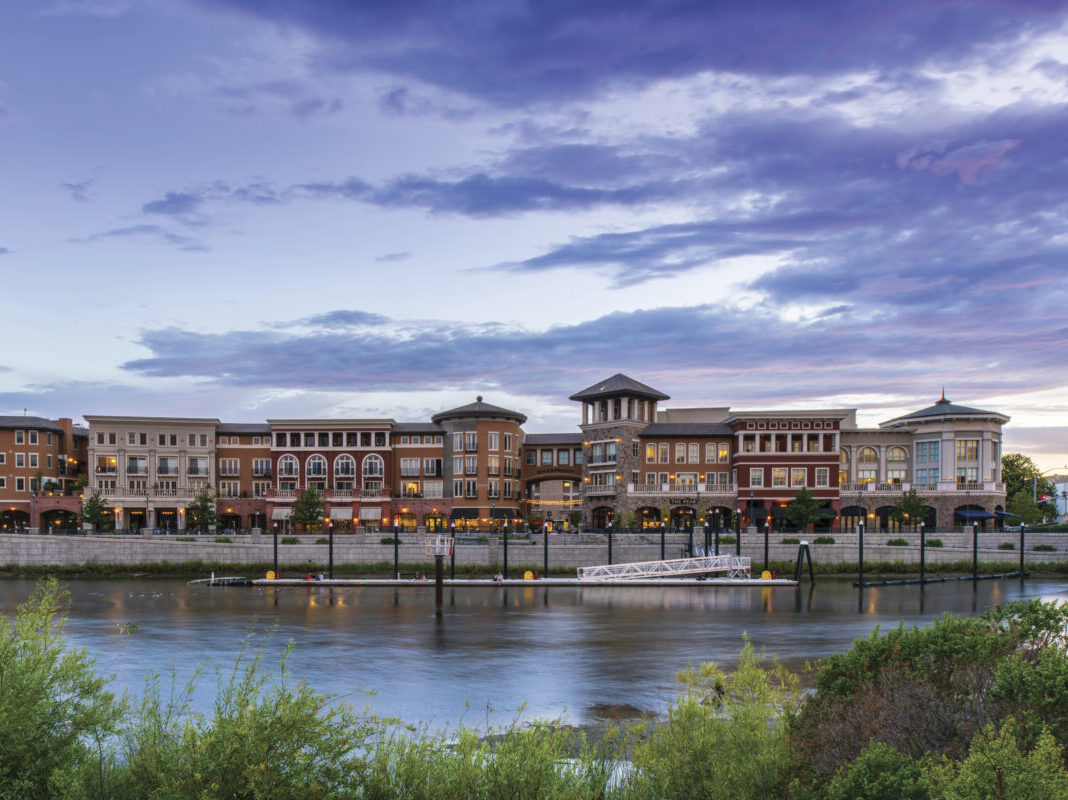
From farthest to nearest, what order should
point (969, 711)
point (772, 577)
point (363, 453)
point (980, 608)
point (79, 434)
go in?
point (79, 434)
point (363, 453)
point (772, 577)
point (980, 608)
point (969, 711)

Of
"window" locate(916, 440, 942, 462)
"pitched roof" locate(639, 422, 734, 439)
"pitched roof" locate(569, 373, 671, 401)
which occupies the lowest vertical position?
"window" locate(916, 440, 942, 462)

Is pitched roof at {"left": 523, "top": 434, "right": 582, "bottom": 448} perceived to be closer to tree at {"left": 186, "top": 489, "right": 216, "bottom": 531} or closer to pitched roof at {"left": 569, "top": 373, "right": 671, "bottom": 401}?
pitched roof at {"left": 569, "top": 373, "right": 671, "bottom": 401}

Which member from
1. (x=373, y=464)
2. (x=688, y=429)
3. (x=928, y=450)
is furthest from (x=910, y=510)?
(x=373, y=464)

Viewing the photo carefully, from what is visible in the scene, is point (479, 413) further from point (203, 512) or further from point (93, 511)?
point (93, 511)

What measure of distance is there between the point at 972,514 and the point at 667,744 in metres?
86.3

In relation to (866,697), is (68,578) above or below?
below

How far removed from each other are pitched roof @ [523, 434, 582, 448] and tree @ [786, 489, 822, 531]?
27.4 meters

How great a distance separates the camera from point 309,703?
38.8ft

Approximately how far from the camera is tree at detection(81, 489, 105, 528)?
→ 3642 inches

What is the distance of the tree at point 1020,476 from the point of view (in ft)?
498

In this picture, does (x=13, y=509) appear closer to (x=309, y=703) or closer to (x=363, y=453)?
(x=363, y=453)

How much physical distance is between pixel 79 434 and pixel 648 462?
71.1 m

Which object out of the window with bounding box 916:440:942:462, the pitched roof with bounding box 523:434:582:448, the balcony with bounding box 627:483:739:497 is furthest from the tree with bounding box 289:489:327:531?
the window with bounding box 916:440:942:462

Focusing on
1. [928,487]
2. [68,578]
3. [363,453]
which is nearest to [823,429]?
[928,487]
